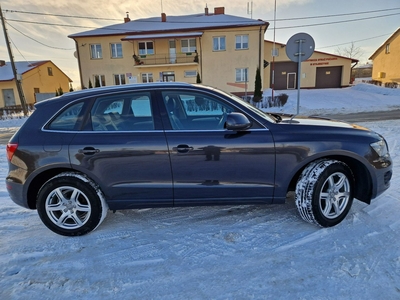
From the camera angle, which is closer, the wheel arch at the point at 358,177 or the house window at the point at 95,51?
the wheel arch at the point at 358,177

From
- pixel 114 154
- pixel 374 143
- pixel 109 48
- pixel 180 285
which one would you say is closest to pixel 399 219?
pixel 374 143

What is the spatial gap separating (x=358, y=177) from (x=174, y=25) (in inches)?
1079

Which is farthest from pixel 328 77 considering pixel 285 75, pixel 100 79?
pixel 100 79

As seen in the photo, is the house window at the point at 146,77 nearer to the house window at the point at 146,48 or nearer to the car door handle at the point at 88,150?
the house window at the point at 146,48

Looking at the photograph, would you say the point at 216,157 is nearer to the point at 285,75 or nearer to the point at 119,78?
the point at 119,78

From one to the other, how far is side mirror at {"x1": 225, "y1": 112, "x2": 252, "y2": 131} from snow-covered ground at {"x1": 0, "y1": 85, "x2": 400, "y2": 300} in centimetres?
121

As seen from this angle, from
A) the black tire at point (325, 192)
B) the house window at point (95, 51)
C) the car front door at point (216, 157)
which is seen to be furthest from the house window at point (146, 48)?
the black tire at point (325, 192)

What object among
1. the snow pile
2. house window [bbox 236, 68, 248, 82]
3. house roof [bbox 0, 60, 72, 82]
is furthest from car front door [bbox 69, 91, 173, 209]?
house roof [bbox 0, 60, 72, 82]

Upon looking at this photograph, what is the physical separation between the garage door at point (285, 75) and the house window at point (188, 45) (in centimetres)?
1070

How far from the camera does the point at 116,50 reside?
26.5 meters

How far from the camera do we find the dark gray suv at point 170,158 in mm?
2861

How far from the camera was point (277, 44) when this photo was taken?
29078 millimetres

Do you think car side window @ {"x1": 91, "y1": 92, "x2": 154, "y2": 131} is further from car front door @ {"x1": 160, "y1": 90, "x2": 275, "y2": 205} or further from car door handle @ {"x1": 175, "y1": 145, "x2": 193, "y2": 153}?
car door handle @ {"x1": 175, "y1": 145, "x2": 193, "y2": 153}

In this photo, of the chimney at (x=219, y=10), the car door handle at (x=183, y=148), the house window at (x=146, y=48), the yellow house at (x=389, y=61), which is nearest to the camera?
the car door handle at (x=183, y=148)
